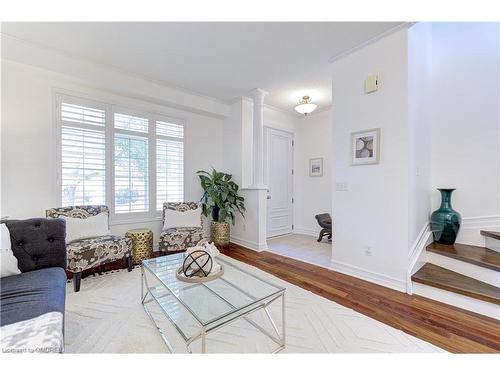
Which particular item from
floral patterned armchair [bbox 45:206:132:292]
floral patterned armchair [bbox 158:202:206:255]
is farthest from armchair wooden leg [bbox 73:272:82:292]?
floral patterned armchair [bbox 158:202:206:255]

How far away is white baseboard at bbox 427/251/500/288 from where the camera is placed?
2.04 metres

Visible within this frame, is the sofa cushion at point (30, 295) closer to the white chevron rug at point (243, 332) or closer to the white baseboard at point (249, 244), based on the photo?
the white chevron rug at point (243, 332)

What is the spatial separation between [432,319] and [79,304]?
123 inches

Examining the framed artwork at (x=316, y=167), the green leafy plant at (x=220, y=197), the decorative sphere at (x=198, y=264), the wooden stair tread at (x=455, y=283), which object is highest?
the framed artwork at (x=316, y=167)

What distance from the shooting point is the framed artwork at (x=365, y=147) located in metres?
2.49

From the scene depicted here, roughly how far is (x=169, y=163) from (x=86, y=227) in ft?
5.32

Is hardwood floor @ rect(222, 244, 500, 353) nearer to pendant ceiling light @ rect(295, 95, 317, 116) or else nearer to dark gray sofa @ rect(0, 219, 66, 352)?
dark gray sofa @ rect(0, 219, 66, 352)

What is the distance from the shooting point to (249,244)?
400 cm

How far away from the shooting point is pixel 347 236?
2785 mm

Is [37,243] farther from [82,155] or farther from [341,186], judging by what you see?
[341,186]

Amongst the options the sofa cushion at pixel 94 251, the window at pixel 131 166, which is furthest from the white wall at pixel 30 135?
the sofa cushion at pixel 94 251

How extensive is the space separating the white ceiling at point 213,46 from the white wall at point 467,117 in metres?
1.26

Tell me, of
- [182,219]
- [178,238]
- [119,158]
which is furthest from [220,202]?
[119,158]
